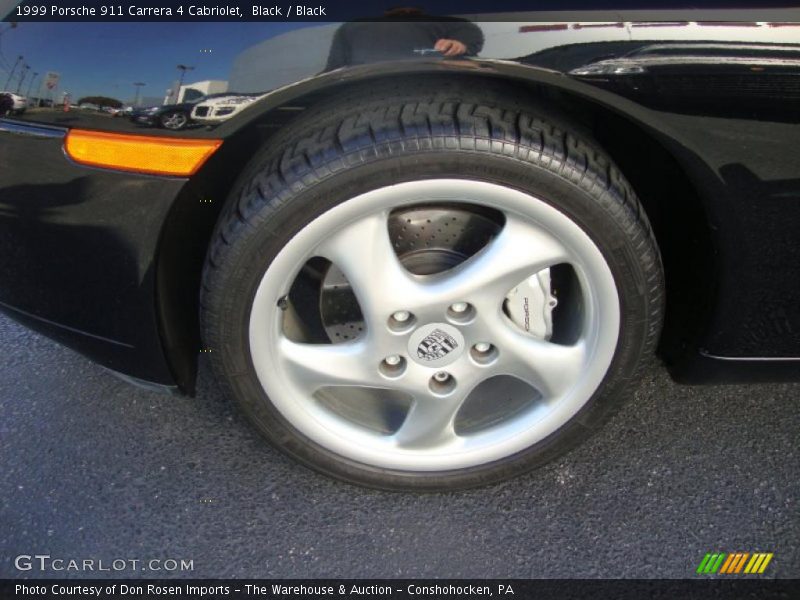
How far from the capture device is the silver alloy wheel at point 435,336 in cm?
147

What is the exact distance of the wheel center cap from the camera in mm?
1595

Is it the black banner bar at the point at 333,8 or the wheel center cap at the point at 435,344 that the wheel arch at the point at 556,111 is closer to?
the black banner bar at the point at 333,8

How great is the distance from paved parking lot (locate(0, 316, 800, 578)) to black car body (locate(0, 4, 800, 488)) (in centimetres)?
28

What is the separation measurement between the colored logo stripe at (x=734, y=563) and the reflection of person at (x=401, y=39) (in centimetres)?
128

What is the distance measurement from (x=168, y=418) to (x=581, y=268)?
1237mm

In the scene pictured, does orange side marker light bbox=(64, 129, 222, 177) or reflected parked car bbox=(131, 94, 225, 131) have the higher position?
reflected parked car bbox=(131, 94, 225, 131)

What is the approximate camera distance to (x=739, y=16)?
1309mm

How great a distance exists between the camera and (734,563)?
1.66m

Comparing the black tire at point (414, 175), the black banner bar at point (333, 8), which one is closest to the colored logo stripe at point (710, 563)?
the black tire at point (414, 175)

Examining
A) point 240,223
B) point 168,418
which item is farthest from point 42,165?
point 168,418

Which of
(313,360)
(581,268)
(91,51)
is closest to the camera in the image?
(91,51)

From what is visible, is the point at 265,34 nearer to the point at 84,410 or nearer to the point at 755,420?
the point at 84,410
